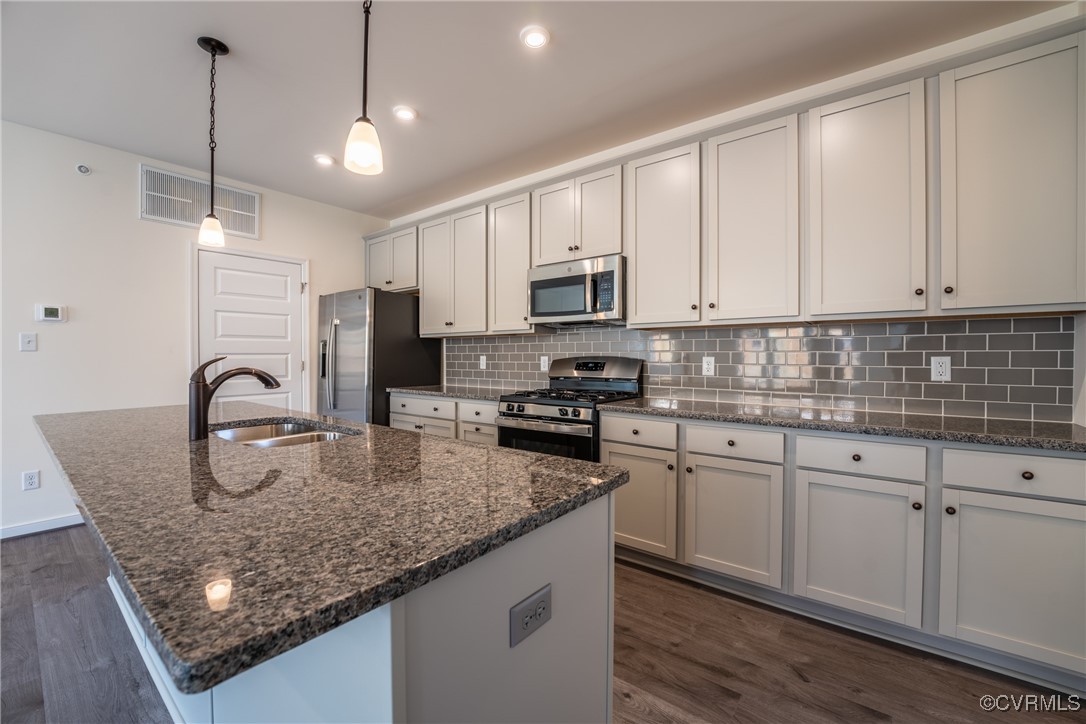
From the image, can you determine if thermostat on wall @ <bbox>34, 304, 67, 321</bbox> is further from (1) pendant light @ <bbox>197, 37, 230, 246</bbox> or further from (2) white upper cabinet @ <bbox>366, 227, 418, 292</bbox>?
(2) white upper cabinet @ <bbox>366, 227, 418, 292</bbox>

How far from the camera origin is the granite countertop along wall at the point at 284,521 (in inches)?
19.2

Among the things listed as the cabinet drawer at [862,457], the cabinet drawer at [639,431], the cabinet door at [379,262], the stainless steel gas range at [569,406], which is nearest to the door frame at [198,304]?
the cabinet door at [379,262]

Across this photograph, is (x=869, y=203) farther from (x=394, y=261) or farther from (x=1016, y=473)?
(x=394, y=261)

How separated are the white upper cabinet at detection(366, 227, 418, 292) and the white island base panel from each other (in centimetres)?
345

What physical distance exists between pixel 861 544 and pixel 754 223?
1.57 meters

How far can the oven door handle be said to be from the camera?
2594 mm

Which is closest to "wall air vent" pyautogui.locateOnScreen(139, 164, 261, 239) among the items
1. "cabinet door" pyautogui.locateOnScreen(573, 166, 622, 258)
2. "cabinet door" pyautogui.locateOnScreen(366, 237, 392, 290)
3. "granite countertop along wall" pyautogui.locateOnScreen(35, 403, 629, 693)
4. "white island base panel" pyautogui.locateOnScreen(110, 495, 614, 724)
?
"cabinet door" pyautogui.locateOnScreen(366, 237, 392, 290)

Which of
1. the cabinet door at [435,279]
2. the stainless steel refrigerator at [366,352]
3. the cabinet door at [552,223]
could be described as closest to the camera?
the cabinet door at [552,223]

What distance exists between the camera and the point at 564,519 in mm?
967

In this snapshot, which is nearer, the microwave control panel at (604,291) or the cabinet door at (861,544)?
the cabinet door at (861,544)

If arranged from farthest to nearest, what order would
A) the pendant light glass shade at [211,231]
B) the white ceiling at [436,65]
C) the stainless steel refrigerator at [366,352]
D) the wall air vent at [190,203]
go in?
the stainless steel refrigerator at [366,352] < the wall air vent at [190,203] < the pendant light glass shade at [211,231] < the white ceiling at [436,65]

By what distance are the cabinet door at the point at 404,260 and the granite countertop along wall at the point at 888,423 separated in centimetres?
242

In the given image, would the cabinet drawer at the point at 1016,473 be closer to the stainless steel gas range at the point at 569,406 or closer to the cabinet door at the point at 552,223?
the stainless steel gas range at the point at 569,406

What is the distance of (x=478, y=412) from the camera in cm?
328
